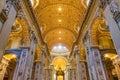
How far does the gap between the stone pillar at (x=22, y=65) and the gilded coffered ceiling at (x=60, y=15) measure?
563 centimetres

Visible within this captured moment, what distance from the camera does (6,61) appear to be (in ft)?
38.4

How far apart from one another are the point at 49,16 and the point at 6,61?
8074mm

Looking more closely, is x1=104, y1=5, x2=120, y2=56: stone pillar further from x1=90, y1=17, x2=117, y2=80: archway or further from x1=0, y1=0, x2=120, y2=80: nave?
x1=90, y1=17, x2=117, y2=80: archway

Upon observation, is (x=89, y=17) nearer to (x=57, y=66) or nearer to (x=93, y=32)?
(x=93, y=32)

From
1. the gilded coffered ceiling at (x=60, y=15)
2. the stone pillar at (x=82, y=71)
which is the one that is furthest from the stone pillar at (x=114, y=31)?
the stone pillar at (x=82, y=71)

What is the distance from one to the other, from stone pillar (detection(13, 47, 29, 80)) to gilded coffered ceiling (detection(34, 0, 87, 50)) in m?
5.63

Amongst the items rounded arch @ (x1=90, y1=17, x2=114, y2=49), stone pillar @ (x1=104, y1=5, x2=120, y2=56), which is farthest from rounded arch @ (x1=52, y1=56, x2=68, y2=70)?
stone pillar @ (x1=104, y1=5, x2=120, y2=56)

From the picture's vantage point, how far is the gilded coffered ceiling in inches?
576

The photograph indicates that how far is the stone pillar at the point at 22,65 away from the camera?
8.60 m

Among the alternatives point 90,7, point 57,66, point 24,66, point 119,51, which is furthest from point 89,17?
point 57,66

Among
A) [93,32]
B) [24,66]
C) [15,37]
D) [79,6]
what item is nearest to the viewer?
[24,66]

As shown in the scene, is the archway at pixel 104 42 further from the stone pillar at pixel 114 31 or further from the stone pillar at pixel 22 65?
the stone pillar at pixel 22 65

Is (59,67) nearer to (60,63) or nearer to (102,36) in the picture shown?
(60,63)

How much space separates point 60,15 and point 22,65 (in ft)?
32.6
